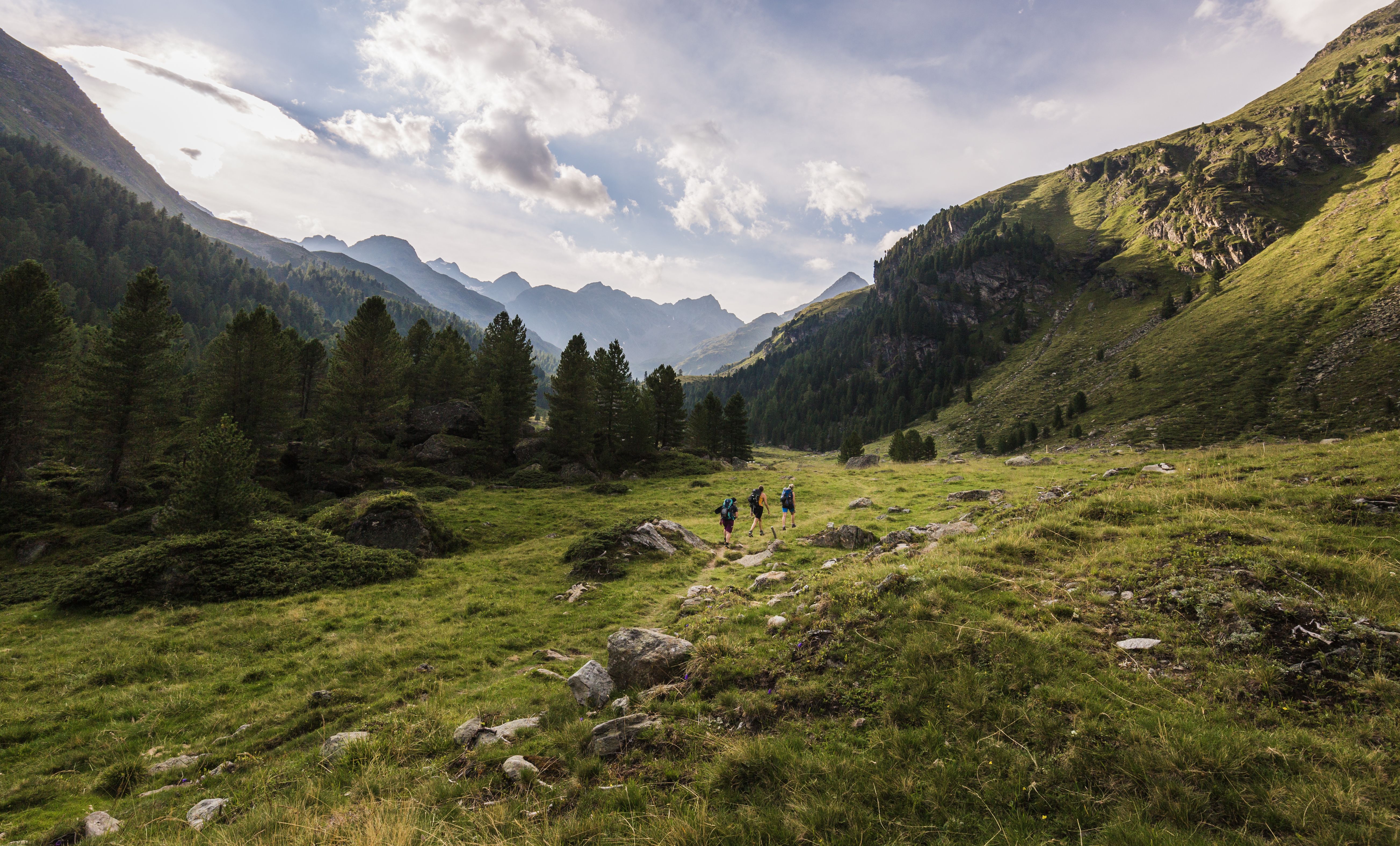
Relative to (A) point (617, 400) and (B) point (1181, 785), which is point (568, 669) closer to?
(B) point (1181, 785)

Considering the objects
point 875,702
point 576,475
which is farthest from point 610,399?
point 875,702

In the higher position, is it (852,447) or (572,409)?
(572,409)

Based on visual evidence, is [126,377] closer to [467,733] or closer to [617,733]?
[467,733]

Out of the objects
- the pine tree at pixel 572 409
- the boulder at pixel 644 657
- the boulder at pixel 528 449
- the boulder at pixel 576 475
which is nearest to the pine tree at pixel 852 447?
the pine tree at pixel 572 409

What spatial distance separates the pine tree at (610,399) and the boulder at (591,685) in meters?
43.3

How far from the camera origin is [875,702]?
659cm

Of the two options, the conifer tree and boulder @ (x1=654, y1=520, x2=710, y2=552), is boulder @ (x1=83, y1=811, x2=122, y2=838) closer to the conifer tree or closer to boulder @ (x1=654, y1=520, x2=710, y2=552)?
boulder @ (x1=654, y1=520, x2=710, y2=552)

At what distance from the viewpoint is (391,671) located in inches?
440

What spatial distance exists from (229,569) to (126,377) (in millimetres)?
26643

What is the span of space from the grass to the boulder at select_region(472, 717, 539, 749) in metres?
0.23

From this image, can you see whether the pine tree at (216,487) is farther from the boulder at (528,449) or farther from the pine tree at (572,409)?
the pine tree at (572,409)

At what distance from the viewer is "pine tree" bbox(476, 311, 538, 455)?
47.9 metres

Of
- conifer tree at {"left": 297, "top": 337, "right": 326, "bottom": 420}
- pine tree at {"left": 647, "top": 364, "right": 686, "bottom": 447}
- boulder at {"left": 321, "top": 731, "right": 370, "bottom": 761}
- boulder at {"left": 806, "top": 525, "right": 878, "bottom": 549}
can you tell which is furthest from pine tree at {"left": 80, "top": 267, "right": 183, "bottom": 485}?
pine tree at {"left": 647, "top": 364, "right": 686, "bottom": 447}

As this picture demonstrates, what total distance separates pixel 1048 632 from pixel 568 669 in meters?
9.63
